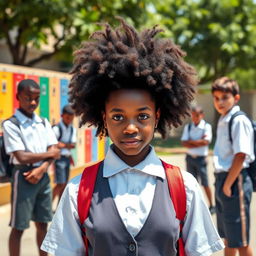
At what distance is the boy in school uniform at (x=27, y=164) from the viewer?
4055mm

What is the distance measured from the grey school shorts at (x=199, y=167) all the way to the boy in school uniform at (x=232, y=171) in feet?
10.9

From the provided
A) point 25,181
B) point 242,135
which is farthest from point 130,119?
point 25,181

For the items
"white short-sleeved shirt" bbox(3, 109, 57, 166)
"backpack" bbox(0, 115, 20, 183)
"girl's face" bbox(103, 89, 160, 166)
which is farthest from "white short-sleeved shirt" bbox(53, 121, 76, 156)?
"girl's face" bbox(103, 89, 160, 166)

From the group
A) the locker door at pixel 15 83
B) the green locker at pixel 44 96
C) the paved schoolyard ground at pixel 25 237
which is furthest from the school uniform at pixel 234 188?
the green locker at pixel 44 96

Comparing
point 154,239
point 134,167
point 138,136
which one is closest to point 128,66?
point 138,136

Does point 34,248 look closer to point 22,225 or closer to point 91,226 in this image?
point 22,225

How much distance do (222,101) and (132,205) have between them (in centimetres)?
212

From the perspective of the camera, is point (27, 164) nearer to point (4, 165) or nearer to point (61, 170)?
point (4, 165)

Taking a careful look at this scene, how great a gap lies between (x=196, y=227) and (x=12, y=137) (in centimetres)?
238

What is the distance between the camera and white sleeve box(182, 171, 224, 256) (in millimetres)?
1998

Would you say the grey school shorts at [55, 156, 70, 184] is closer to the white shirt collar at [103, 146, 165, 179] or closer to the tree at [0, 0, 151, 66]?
the tree at [0, 0, 151, 66]

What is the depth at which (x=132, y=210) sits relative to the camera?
76.1 inches

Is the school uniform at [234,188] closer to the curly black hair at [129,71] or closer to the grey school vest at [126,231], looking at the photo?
the curly black hair at [129,71]

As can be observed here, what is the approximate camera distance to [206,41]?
21672mm
